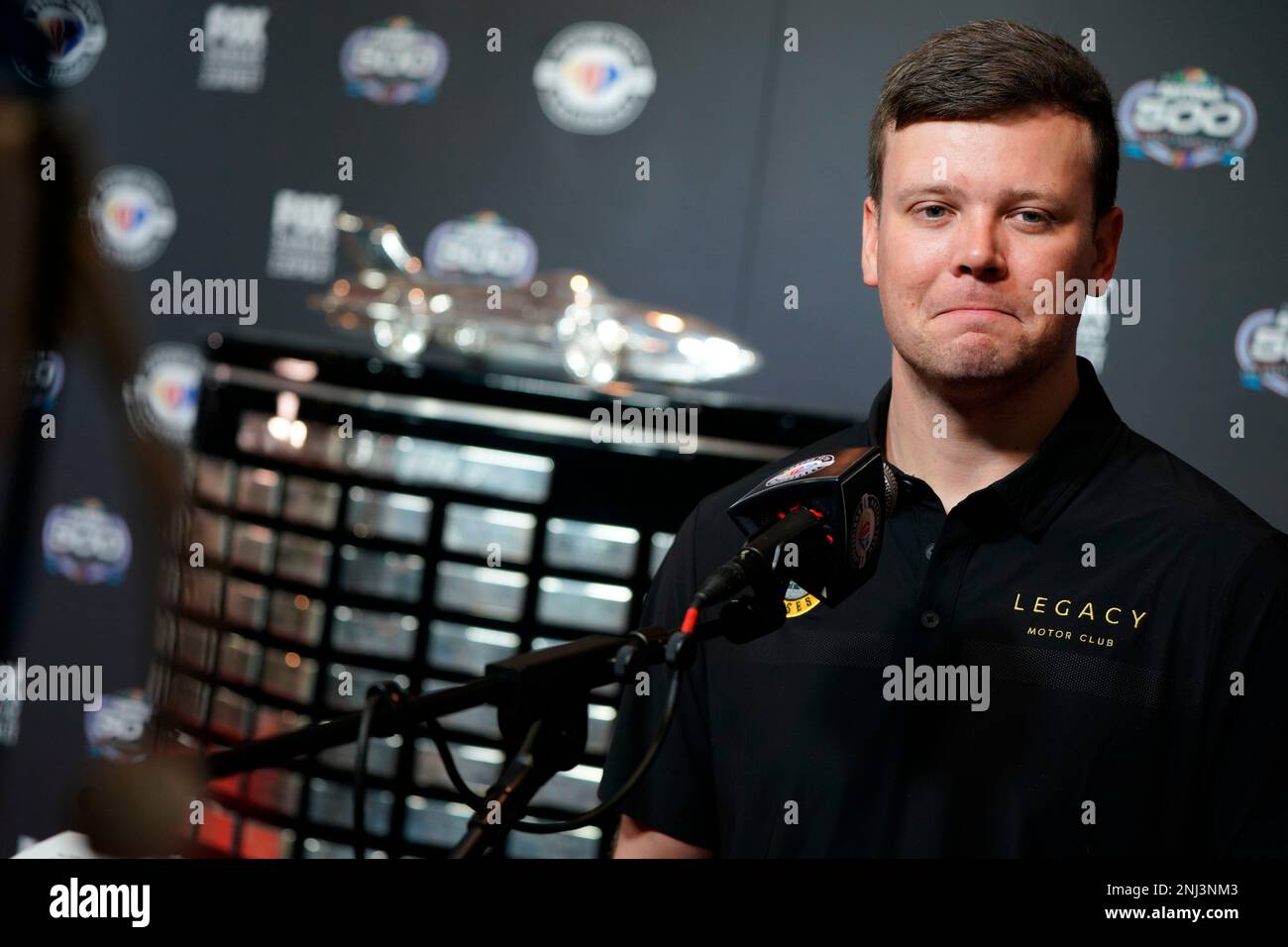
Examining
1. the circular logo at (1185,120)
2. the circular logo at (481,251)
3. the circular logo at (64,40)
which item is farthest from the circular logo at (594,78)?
the circular logo at (64,40)

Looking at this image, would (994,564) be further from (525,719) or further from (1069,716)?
(525,719)

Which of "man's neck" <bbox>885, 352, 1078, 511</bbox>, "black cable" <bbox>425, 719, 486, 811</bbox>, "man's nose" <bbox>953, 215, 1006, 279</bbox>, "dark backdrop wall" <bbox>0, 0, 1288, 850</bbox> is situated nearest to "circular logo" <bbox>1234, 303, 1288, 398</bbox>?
"dark backdrop wall" <bbox>0, 0, 1288, 850</bbox>

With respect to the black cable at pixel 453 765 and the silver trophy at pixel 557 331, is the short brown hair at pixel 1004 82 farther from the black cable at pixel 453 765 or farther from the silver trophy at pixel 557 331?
the silver trophy at pixel 557 331

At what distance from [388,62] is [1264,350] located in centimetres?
161

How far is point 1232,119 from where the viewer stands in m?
1.77

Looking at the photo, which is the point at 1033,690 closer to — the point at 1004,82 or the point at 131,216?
the point at 1004,82

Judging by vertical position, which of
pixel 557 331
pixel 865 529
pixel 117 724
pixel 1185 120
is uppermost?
pixel 1185 120

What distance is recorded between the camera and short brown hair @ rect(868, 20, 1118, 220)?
1.05m

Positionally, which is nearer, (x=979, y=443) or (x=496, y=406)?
(x=979, y=443)

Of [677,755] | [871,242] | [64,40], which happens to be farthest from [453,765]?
[64,40]

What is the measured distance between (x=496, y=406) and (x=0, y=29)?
4.54ft

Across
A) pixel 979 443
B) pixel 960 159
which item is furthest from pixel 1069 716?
pixel 960 159

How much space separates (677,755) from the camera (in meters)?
1.15

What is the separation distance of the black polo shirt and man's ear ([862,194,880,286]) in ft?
0.72
